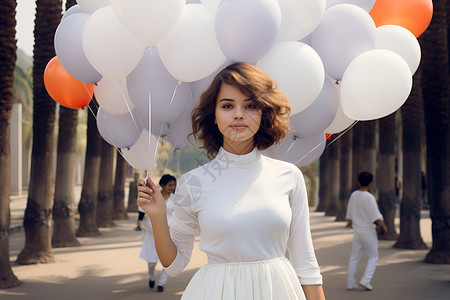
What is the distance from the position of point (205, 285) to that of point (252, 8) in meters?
2.06

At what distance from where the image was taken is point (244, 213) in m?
2.47

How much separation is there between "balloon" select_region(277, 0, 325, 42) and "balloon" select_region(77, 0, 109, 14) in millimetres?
1534

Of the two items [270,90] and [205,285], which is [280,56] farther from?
[205,285]

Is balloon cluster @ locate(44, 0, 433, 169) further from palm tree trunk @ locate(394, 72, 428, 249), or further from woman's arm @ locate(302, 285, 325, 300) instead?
palm tree trunk @ locate(394, 72, 428, 249)

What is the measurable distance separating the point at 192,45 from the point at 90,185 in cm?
1171

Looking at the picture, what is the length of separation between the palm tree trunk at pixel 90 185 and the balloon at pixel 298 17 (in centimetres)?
1131

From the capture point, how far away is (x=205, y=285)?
2.51 meters

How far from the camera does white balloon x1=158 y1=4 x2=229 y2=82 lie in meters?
3.96

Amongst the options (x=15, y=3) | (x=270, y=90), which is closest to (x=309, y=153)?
(x=270, y=90)

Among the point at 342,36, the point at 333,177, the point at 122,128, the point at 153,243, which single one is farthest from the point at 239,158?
the point at 333,177

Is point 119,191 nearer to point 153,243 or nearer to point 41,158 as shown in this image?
point 41,158

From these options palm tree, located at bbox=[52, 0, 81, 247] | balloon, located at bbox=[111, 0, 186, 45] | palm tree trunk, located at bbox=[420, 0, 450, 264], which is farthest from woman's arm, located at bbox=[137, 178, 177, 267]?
palm tree, located at bbox=[52, 0, 81, 247]

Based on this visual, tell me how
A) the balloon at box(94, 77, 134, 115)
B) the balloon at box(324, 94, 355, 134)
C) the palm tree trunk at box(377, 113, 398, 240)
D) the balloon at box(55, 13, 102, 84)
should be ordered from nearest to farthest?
the balloon at box(55, 13, 102, 84) < the balloon at box(94, 77, 134, 115) < the balloon at box(324, 94, 355, 134) < the palm tree trunk at box(377, 113, 398, 240)

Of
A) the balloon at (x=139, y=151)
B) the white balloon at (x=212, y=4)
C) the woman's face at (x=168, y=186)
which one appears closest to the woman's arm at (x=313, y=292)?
the white balloon at (x=212, y=4)
